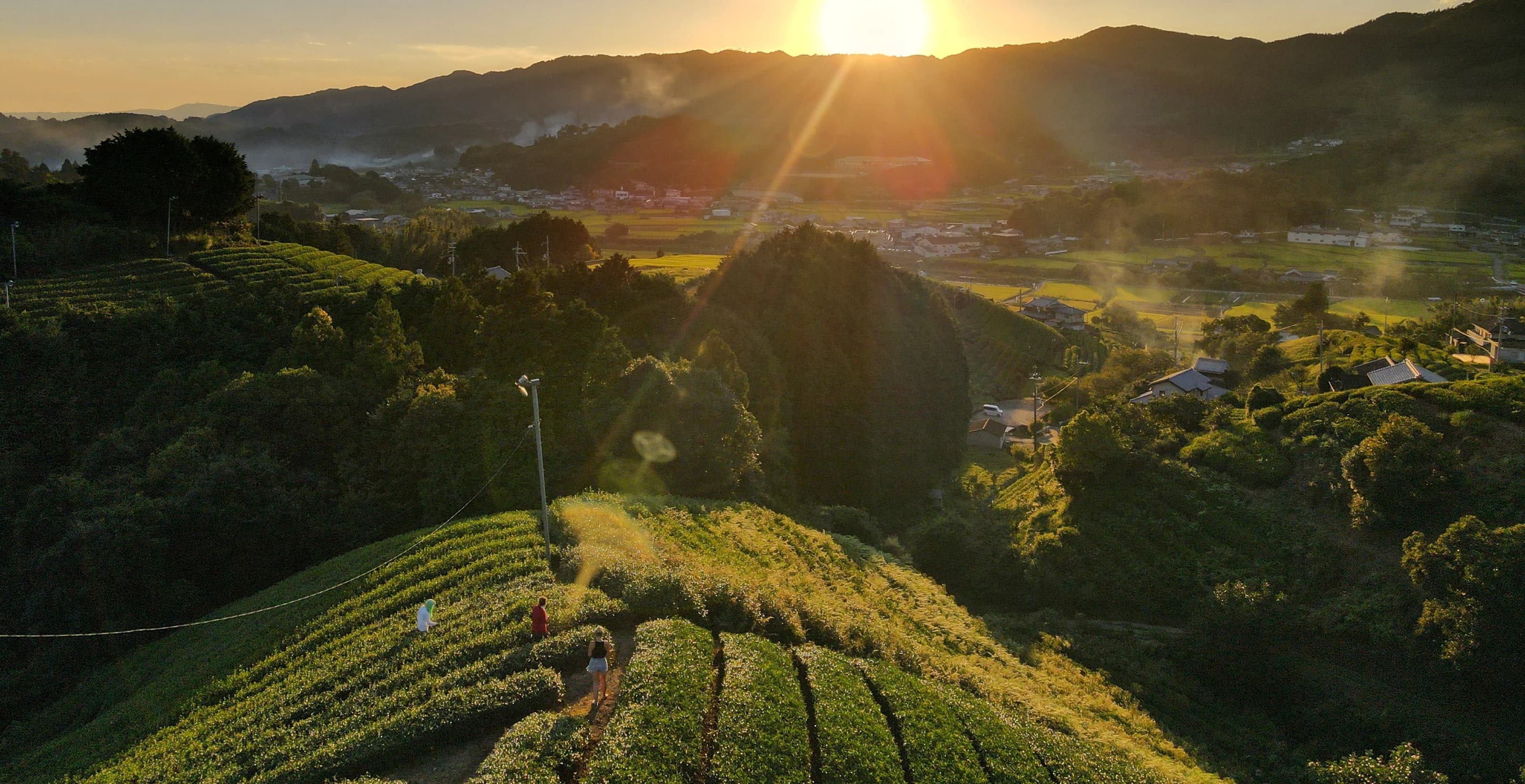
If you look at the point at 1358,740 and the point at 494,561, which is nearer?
the point at 494,561

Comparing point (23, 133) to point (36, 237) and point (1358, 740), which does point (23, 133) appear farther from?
point (1358, 740)

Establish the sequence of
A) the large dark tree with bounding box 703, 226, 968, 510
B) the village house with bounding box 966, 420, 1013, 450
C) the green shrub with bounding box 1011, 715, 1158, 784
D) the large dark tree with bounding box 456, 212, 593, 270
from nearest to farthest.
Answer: the green shrub with bounding box 1011, 715, 1158, 784 < the large dark tree with bounding box 703, 226, 968, 510 < the village house with bounding box 966, 420, 1013, 450 < the large dark tree with bounding box 456, 212, 593, 270

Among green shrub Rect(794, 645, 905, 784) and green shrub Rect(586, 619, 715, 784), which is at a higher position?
green shrub Rect(586, 619, 715, 784)

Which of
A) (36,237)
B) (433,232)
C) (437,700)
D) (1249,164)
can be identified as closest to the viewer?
(437,700)

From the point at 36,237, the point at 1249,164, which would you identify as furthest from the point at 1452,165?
the point at 36,237

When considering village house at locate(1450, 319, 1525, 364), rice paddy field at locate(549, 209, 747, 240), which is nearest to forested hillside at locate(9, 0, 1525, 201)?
rice paddy field at locate(549, 209, 747, 240)

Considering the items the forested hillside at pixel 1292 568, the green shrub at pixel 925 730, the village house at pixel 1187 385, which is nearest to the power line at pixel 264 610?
the green shrub at pixel 925 730

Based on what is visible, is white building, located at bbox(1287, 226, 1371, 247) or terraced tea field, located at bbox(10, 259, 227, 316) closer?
terraced tea field, located at bbox(10, 259, 227, 316)

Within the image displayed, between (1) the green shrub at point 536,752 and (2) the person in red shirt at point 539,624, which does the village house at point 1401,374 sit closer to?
(2) the person in red shirt at point 539,624

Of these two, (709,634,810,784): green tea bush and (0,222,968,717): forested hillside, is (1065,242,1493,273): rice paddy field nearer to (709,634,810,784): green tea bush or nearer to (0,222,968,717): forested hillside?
(0,222,968,717): forested hillside
